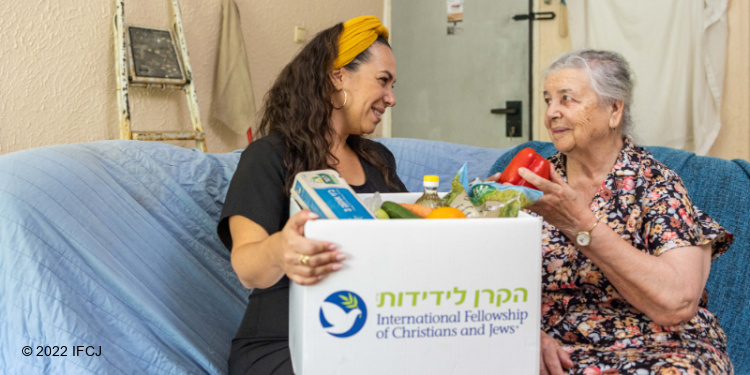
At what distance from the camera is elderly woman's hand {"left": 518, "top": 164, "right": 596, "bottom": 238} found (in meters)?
1.22

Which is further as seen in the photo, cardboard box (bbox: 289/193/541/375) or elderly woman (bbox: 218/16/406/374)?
elderly woman (bbox: 218/16/406/374)

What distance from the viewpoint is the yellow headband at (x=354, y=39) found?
4.78 feet

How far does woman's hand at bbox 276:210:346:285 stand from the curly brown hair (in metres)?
0.52

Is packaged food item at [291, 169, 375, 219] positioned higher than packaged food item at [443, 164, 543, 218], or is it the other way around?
packaged food item at [291, 169, 375, 219]

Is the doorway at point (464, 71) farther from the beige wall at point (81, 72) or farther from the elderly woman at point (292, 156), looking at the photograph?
the elderly woman at point (292, 156)

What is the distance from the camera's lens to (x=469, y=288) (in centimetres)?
87

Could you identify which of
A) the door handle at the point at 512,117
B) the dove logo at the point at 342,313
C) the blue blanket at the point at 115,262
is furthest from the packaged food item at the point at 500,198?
the door handle at the point at 512,117

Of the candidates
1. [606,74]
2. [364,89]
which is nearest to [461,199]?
[364,89]

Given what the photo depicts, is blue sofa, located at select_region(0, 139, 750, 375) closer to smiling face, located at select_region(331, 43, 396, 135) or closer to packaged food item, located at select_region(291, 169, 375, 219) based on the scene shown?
smiling face, located at select_region(331, 43, 396, 135)

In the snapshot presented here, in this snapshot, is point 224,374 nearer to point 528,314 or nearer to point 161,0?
point 528,314

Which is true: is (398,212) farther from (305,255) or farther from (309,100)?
(309,100)

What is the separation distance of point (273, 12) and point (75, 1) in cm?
129

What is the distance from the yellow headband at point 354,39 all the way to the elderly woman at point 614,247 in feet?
1.59

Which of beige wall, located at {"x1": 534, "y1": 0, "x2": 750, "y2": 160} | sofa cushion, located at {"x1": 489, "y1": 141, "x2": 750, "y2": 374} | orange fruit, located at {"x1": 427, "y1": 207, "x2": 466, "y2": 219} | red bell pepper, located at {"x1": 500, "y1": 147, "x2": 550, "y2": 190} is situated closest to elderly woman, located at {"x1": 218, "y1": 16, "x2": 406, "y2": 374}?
orange fruit, located at {"x1": 427, "y1": 207, "x2": 466, "y2": 219}
